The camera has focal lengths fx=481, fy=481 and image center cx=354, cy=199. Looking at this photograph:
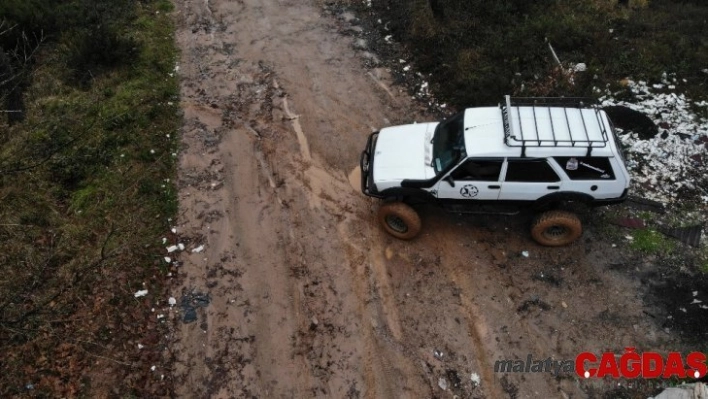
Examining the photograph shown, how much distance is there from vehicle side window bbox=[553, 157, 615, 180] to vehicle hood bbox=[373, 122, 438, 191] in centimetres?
204

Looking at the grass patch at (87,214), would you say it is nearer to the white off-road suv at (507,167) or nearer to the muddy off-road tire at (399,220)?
the muddy off-road tire at (399,220)

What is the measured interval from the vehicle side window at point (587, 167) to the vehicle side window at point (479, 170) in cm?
90

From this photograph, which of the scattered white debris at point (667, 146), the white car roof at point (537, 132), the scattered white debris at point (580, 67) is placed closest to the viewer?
the white car roof at point (537, 132)

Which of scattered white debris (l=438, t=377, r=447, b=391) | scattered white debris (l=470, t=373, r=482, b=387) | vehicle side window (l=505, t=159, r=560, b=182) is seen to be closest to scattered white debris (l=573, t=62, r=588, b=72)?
vehicle side window (l=505, t=159, r=560, b=182)

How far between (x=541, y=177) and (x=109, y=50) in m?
10.6

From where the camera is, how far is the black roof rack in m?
7.29

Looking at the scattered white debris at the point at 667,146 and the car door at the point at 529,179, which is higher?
the car door at the point at 529,179

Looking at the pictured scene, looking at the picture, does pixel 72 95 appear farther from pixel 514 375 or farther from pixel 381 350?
pixel 514 375

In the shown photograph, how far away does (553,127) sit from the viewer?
24.9 feet

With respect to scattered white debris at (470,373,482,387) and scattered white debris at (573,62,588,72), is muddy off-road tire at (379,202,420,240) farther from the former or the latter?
scattered white debris at (573,62,588,72)

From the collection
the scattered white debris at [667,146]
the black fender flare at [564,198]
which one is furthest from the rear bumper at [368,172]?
the scattered white debris at [667,146]

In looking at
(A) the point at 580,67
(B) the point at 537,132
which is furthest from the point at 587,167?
(A) the point at 580,67

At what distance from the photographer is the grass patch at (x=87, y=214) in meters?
7.10

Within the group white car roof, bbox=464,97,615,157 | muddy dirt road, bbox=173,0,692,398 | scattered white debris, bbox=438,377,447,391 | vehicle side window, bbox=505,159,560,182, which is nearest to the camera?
scattered white debris, bbox=438,377,447,391
